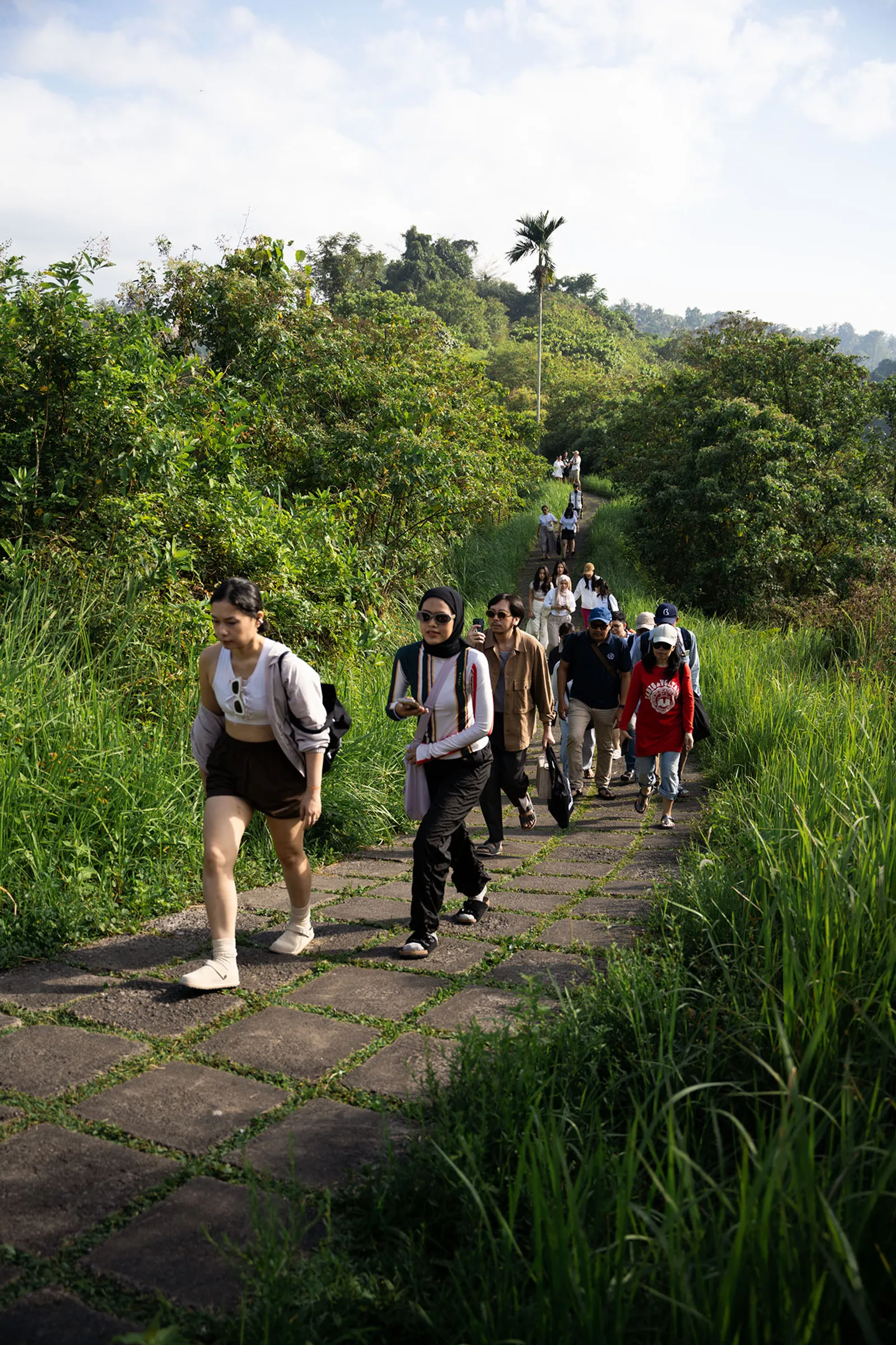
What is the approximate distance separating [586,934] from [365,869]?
186 centimetres

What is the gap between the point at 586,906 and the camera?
530 cm

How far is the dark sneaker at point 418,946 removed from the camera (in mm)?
4457

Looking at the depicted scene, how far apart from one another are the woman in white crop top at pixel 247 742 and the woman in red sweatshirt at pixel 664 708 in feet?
12.8

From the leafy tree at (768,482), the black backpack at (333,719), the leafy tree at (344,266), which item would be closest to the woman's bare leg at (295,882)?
the black backpack at (333,719)

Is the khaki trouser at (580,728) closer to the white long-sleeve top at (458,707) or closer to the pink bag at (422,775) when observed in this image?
the white long-sleeve top at (458,707)

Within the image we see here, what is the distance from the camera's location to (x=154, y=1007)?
3807 millimetres

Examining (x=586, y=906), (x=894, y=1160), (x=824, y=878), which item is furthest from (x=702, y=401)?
(x=894, y=1160)

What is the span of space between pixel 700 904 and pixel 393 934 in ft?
5.09

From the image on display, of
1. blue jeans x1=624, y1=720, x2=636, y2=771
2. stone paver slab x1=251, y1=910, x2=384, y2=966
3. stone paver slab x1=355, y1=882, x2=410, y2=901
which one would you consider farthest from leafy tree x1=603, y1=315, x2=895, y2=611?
stone paver slab x1=251, y1=910, x2=384, y2=966

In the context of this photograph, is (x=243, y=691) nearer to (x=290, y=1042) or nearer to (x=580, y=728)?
(x=290, y=1042)

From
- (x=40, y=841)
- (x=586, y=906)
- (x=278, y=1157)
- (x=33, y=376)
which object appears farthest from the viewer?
(x=33, y=376)

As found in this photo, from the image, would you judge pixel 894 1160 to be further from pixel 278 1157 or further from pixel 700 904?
pixel 700 904

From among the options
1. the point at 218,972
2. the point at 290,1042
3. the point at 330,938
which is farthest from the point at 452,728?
the point at 290,1042

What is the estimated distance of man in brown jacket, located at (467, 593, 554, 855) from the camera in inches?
276
